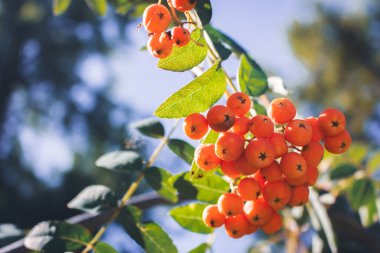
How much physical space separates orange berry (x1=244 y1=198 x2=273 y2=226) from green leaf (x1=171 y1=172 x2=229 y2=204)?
0.17m

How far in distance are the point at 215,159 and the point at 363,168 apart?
138 centimetres

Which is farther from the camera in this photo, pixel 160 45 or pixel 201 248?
pixel 201 248

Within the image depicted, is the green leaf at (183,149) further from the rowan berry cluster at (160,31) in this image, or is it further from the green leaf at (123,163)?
the rowan berry cluster at (160,31)

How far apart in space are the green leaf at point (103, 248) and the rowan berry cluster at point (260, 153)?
1.17 feet

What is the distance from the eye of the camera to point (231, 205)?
0.95m

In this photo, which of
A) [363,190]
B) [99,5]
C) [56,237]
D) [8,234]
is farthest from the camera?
[363,190]

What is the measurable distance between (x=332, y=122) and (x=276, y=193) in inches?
9.4

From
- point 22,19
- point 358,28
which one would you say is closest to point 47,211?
point 22,19

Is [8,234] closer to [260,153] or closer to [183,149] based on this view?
[183,149]

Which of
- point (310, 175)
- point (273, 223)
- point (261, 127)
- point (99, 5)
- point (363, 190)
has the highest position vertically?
point (99, 5)

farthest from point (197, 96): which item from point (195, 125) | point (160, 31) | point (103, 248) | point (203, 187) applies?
point (103, 248)

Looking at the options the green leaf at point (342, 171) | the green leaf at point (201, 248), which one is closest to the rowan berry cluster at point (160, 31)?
the green leaf at point (201, 248)

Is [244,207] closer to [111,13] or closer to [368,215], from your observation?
[368,215]

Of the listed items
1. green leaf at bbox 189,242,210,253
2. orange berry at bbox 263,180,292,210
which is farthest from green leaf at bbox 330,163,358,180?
orange berry at bbox 263,180,292,210
